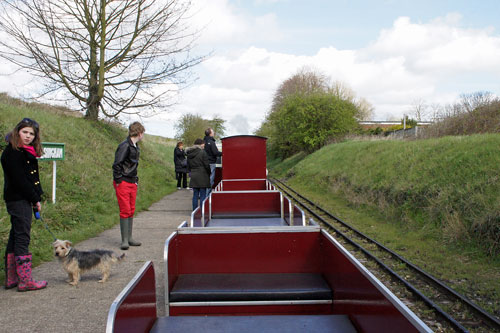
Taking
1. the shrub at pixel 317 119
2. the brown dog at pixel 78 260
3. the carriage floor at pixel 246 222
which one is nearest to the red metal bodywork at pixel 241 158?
the carriage floor at pixel 246 222

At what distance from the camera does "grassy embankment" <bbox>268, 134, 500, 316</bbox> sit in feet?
20.2

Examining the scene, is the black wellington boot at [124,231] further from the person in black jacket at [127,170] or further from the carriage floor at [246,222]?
the carriage floor at [246,222]

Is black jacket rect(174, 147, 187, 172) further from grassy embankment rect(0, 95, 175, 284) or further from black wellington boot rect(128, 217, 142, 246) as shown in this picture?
black wellington boot rect(128, 217, 142, 246)

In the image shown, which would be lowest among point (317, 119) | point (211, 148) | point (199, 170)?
point (199, 170)

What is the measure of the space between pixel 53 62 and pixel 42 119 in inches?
112

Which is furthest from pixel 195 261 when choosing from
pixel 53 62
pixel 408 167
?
pixel 53 62

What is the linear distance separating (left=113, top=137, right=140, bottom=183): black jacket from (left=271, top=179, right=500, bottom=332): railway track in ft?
13.5

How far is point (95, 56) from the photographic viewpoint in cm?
1736

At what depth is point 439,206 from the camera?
8.35 metres

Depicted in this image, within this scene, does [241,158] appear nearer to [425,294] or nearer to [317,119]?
[425,294]

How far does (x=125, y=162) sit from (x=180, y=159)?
32.0 feet

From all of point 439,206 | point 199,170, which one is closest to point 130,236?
point 199,170

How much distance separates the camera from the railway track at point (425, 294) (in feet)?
14.0

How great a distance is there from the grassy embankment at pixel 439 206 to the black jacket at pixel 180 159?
18.1 feet
